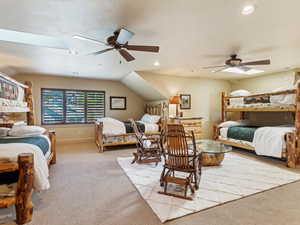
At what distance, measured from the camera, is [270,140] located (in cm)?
390

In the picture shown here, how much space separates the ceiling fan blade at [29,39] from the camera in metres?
2.91

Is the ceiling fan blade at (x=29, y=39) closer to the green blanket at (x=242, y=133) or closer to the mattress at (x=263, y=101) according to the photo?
the green blanket at (x=242, y=133)

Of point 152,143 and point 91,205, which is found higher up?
point 152,143

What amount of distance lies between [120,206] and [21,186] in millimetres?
1125

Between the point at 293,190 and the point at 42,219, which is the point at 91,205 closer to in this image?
the point at 42,219

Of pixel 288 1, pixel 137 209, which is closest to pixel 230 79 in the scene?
pixel 288 1

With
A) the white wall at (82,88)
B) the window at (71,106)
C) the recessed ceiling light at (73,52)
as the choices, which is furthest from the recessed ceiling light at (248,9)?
the window at (71,106)

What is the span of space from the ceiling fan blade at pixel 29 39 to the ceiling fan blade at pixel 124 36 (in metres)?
1.39

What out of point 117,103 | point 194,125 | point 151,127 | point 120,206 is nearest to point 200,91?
point 194,125

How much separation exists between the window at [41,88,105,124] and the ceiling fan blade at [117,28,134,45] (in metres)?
4.40

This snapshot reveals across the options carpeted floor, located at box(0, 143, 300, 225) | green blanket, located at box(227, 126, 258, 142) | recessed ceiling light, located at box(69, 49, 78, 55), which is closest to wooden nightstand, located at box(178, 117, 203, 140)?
green blanket, located at box(227, 126, 258, 142)

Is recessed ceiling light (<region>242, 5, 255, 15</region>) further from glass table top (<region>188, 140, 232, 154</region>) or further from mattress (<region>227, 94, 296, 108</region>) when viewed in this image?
mattress (<region>227, 94, 296, 108</region>)

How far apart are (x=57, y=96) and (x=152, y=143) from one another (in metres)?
4.24

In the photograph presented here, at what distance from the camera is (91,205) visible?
2.12 m
